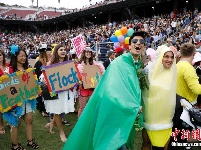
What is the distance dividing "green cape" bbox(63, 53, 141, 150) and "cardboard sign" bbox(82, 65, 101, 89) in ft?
7.71

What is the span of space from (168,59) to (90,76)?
2414 mm

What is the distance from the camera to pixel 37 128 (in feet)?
18.7

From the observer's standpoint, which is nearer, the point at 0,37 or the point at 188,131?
the point at 188,131

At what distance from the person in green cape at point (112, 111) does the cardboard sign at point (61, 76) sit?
5.71 ft

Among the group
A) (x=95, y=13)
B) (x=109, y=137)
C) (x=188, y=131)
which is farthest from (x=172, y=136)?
(x=95, y=13)

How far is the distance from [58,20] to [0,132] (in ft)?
133

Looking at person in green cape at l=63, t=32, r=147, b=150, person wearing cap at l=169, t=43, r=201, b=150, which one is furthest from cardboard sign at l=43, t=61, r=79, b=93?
person wearing cap at l=169, t=43, r=201, b=150

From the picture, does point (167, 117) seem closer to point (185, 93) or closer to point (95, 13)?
point (185, 93)

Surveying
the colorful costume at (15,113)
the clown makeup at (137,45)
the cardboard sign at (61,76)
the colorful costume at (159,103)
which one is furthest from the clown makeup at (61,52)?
the colorful costume at (159,103)

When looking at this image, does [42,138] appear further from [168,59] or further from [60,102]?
[168,59]

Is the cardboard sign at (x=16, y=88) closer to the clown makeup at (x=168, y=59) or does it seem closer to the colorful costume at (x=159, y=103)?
the colorful costume at (x=159, y=103)

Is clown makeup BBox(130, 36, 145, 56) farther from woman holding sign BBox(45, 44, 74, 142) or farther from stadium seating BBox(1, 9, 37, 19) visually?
stadium seating BBox(1, 9, 37, 19)

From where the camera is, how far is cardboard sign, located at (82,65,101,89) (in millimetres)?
5340

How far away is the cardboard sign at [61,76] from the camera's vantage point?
15.2 ft
